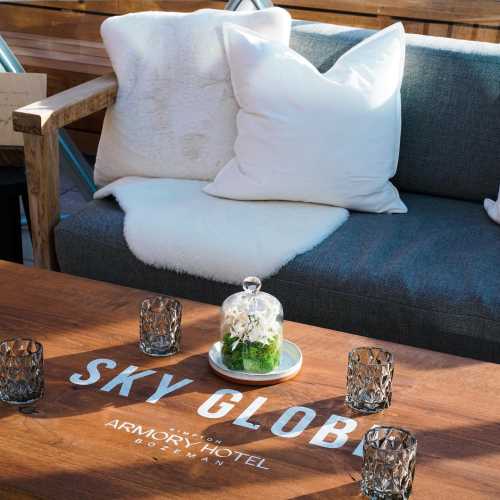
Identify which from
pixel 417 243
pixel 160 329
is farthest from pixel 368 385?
pixel 417 243

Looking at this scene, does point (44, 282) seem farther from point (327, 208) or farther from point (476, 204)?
point (476, 204)

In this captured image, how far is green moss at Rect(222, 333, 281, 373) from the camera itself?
1.42 m

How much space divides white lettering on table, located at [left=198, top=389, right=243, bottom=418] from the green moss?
0.05 meters

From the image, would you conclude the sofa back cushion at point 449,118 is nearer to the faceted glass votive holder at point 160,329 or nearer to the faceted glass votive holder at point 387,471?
the faceted glass votive holder at point 160,329

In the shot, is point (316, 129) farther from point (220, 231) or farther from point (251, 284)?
point (251, 284)

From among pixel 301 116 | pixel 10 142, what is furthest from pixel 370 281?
pixel 10 142

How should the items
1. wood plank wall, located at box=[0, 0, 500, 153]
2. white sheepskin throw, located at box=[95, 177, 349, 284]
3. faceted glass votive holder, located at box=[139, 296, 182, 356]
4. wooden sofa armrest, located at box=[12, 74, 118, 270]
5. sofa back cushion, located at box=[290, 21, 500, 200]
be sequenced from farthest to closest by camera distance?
wood plank wall, located at box=[0, 0, 500, 153] → sofa back cushion, located at box=[290, 21, 500, 200] → wooden sofa armrest, located at box=[12, 74, 118, 270] → white sheepskin throw, located at box=[95, 177, 349, 284] → faceted glass votive holder, located at box=[139, 296, 182, 356]

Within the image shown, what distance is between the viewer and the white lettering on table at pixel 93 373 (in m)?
1.40

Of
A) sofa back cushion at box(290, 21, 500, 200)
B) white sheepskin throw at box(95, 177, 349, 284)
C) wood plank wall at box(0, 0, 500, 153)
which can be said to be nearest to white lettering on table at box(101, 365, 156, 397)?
white sheepskin throw at box(95, 177, 349, 284)

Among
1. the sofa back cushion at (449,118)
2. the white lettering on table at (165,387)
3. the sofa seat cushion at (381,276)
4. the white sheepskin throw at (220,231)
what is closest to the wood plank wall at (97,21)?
the sofa back cushion at (449,118)

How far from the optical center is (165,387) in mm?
Result: 1398

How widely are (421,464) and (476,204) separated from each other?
124cm

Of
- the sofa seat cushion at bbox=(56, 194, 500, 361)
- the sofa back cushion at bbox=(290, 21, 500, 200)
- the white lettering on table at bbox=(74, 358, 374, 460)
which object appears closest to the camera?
the white lettering on table at bbox=(74, 358, 374, 460)

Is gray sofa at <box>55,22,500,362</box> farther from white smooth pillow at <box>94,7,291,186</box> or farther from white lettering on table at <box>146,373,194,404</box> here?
white lettering on table at <box>146,373,194,404</box>
